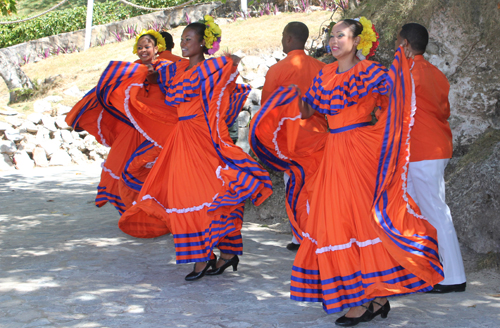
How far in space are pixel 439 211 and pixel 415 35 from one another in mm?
1305

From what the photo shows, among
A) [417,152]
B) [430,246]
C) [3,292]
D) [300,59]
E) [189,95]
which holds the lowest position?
[3,292]

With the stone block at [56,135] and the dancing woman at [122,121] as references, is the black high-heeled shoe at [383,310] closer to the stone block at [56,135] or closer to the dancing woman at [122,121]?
the dancing woman at [122,121]

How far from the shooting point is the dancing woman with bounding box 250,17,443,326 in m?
3.25

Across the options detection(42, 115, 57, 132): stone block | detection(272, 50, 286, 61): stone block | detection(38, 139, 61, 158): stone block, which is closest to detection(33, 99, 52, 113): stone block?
detection(42, 115, 57, 132): stone block

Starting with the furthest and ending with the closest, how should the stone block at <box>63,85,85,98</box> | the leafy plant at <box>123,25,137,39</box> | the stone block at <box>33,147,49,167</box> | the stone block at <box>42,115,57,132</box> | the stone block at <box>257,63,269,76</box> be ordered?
A: the leafy plant at <box>123,25,137,39</box>
the stone block at <box>63,85,85,98</box>
the stone block at <box>257,63,269,76</box>
the stone block at <box>42,115,57,132</box>
the stone block at <box>33,147,49,167</box>

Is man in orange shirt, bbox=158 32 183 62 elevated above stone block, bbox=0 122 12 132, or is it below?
above

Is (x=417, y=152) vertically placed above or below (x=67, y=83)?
below

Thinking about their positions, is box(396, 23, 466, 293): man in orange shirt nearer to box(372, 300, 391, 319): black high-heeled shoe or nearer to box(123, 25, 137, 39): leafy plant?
box(372, 300, 391, 319): black high-heeled shoe

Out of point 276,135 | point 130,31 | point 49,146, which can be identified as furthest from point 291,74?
point 130,31

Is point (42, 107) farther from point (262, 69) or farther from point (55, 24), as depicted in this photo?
point (55, 24)

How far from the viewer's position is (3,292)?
396cm

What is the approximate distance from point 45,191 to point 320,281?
6.09 meters

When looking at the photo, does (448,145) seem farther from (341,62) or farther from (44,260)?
(44,260)

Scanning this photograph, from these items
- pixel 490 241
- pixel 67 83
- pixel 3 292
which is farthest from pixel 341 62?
pixel 67 83
